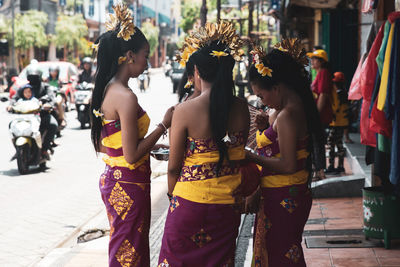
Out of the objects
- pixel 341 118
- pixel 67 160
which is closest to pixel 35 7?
pixel 67 160

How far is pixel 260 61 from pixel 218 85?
612 millimetres

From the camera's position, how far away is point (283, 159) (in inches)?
155

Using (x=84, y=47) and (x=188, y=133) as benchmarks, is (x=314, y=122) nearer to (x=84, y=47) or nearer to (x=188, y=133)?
(x=188, y=133)

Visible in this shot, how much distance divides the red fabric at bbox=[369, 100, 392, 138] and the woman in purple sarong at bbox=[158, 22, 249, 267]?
2.15m

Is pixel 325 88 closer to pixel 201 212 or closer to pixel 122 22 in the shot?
pixel 122 22

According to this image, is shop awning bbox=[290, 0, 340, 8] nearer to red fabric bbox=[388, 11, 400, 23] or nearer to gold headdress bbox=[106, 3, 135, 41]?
red fabric bbox=[388, 11, 400, 23]

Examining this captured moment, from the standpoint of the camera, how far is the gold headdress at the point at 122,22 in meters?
4.11

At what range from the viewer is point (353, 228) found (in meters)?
7.13

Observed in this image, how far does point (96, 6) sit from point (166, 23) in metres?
35.8

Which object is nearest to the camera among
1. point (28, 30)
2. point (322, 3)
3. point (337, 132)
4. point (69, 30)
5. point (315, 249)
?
point (315, 249)

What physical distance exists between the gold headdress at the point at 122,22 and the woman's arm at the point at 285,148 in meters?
1.05

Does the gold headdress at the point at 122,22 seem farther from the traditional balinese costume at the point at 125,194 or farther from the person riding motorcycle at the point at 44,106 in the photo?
the person riding motorcycle at the point at 44,106

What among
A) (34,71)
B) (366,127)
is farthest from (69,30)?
(366,127)

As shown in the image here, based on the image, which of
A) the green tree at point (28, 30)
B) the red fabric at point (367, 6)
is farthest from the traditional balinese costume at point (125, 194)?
the green tree at point (28, 30)
